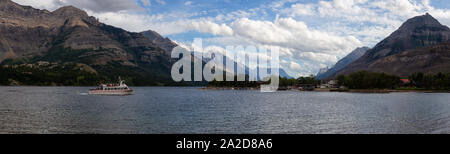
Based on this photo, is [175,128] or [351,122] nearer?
[175,128]
